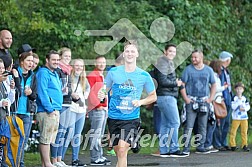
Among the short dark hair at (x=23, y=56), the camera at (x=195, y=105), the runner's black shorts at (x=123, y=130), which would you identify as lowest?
the runner's black shorts at (x=123, y=130)

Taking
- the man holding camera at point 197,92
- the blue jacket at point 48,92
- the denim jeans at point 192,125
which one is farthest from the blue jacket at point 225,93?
the blue jacket at point 48,92

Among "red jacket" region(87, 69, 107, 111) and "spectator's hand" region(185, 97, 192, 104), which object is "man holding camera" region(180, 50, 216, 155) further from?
"red jacket" region(87, 69, 107, 111)

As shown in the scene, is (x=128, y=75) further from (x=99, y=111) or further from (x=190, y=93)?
(x=190, y=93)

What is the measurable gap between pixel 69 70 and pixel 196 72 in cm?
327

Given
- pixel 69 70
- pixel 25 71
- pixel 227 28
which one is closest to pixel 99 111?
pixel 69 70

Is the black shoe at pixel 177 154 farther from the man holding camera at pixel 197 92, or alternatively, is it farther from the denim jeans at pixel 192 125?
the man holding camera at pixel 197 92

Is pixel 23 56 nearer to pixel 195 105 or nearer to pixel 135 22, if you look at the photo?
pixel 195 105

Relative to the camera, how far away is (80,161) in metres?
13.4

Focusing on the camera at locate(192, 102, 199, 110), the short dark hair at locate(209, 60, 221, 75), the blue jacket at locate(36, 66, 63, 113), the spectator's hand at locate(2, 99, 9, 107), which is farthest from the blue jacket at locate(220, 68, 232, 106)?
the spectator's hand at locate(2, 99, 9, 107)

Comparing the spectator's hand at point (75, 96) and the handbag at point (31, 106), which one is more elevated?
the spectator's hand at point (75, 96)

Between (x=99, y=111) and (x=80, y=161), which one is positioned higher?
(x=99, y=111)

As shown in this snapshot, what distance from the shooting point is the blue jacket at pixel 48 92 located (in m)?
11.8

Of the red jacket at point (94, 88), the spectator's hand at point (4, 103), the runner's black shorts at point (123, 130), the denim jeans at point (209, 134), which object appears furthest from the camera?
the denim jeans at point (209, 134)

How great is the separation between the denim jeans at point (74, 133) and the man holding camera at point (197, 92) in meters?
2.85
